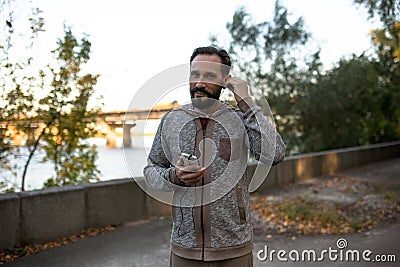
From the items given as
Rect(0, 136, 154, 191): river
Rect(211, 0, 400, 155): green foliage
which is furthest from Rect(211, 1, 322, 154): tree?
Rect(0, 136, 154, 191): river

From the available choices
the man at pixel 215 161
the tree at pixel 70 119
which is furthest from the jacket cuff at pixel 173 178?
the tree at pixel 70 119

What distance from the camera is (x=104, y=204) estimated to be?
216 inches

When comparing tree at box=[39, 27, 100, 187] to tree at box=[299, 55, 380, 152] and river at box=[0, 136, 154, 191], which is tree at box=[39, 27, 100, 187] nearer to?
river at box=[0, 136, 154, 191]

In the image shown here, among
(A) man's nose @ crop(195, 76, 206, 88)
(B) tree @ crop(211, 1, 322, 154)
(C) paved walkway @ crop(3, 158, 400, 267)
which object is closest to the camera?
(A) man's nose @ crop(195, 76, 206, 88)

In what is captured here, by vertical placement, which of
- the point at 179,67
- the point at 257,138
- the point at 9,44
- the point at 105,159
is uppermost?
the point at 9,44

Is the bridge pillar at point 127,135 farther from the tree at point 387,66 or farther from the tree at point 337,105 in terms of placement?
the tree at point 337,105

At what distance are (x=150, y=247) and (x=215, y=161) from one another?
3.34m

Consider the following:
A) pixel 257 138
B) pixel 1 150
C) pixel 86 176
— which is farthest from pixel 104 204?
pixel 257 138

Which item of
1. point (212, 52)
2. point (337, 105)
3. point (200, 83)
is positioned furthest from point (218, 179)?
point (337, 105)

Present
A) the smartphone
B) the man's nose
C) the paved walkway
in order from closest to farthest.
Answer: the smartphone
the man's nose
the paved walkway

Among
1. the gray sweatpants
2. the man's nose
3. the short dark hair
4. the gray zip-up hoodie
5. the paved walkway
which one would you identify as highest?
the short dark hair

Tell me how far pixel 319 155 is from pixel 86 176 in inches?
275

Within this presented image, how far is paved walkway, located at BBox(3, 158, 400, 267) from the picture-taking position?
170 inches

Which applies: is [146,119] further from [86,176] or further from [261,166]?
[86,176]
